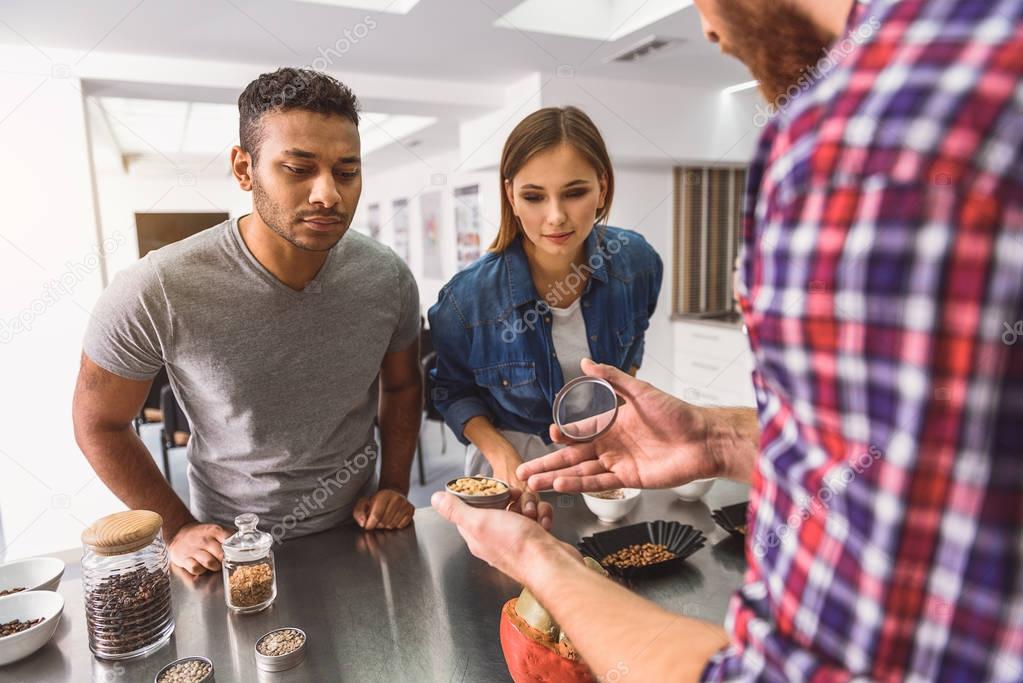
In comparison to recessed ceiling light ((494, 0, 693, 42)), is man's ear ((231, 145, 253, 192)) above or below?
below

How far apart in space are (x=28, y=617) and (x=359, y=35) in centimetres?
296

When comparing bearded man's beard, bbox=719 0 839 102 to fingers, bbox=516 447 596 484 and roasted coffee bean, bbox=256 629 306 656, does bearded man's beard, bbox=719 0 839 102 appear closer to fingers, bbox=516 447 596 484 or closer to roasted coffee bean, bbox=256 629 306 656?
fingers, bbox=516 447 596 484

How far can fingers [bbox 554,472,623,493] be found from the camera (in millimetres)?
1154

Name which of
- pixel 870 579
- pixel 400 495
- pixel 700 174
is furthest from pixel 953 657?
pixel 700 174

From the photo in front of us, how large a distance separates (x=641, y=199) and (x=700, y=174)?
0.60m

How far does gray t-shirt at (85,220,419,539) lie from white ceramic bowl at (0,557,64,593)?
13.9 inches

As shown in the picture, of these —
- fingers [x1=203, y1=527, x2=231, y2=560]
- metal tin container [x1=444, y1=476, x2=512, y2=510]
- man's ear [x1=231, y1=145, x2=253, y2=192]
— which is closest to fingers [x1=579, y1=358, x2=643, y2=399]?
metal tin container [x1=444, y1=476, x2=512, y2=510]

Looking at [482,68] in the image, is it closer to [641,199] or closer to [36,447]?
[641,199]

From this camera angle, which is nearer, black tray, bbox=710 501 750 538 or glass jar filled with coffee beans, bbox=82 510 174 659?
glass jar filled with coffee beans, bbox=82 510 174 659

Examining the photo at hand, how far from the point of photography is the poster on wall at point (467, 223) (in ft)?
19.6

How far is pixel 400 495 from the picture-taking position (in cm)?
155

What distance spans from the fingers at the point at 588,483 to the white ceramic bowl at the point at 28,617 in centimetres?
83

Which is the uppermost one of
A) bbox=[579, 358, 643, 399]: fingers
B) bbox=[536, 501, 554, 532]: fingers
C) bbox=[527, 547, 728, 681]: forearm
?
bbox=[579, 358, 643, 399]: fingers

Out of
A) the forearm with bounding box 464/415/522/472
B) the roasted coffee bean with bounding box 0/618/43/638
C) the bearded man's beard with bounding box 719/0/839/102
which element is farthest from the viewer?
the forearm with bounding box 464/415/522/472
